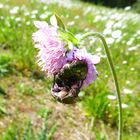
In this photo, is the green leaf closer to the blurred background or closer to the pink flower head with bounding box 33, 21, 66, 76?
the pink flower head with bounding box 33, 21, 66, 76

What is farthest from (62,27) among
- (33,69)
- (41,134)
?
(33,69)

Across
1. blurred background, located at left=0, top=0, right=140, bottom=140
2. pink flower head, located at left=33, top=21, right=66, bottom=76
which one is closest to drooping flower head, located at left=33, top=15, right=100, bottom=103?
pink flower head, located at left=33, top=21, right=66, bottom=76

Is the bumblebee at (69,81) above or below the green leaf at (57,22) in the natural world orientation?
below

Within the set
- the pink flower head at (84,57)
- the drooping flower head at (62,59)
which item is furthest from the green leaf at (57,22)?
the pink flower head at (84,57)

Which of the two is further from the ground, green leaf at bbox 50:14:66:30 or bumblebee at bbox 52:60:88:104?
green leaf at bbox 50:14:66:30

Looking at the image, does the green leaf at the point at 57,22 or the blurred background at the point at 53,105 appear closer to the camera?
the green leaf at the point at 57,22

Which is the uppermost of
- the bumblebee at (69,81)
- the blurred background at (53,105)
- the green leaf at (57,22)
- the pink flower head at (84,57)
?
the green leaf at (57,22)

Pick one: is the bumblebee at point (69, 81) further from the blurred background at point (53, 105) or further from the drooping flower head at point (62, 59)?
the blurred background at point (53, 105)
